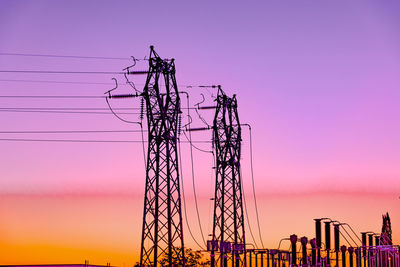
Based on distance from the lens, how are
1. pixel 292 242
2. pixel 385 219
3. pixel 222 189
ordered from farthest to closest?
pixel 385 219
pixel 222 189
pixel 292 242

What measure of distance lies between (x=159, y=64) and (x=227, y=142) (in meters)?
13.1

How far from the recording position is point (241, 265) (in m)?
54.9

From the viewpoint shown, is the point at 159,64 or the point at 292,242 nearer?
the point at 292,242

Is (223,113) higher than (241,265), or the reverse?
(223,113)

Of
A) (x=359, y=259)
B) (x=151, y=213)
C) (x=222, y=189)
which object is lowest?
(x=359, y=259)

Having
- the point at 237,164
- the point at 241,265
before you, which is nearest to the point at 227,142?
the point at 237,164

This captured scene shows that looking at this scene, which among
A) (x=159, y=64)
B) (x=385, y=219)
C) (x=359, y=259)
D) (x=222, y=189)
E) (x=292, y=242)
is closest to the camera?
(x=292, y=242)

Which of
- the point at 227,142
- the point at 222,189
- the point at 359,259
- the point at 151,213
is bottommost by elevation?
the point at 359,259

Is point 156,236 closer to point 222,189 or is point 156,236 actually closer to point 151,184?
point 151,184

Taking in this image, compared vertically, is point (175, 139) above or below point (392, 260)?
above

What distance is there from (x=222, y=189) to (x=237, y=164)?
2.09 metres

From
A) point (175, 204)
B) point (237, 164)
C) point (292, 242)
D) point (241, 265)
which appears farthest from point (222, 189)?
point (292, 242)

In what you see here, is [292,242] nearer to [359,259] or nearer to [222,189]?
[359,259]

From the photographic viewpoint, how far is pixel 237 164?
176 ft
